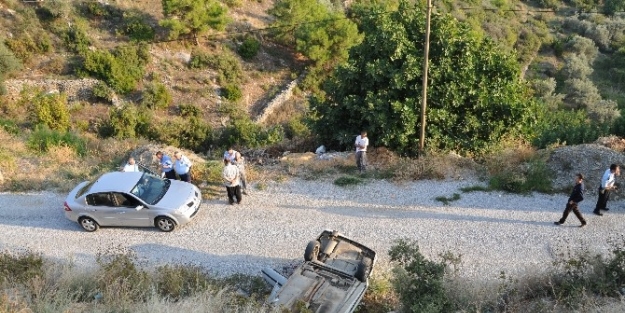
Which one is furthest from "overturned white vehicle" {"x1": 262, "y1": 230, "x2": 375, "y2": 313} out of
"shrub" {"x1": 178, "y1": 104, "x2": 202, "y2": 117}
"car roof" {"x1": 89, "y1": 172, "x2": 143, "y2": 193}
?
"shrub" {"x1": 178, "y1": 104, "x2": 202, "y2": 117}

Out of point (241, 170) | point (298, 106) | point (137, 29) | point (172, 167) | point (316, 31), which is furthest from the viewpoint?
point (316, 31)

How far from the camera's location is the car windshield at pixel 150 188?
12.1m

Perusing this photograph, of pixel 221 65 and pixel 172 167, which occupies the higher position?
pixel 221 65

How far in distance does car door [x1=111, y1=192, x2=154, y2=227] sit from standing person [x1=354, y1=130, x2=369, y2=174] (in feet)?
20.0

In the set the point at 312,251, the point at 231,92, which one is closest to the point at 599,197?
the point at 312,251

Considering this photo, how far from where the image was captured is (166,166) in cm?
1360

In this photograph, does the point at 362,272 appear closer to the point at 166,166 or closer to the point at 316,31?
the point at 166,166

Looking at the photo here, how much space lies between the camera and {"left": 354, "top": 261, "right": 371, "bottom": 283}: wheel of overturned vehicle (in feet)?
30.7

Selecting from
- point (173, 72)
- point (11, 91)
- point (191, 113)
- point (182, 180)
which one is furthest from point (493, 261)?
point (11, 91)

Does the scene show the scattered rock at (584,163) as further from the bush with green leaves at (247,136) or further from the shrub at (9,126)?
the shrub at (9,126)

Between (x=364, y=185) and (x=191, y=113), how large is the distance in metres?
17.7

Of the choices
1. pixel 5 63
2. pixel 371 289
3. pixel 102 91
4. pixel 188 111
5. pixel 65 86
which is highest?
pixel 5 63

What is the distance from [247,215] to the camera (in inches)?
503

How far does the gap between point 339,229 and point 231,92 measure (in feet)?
68.0
